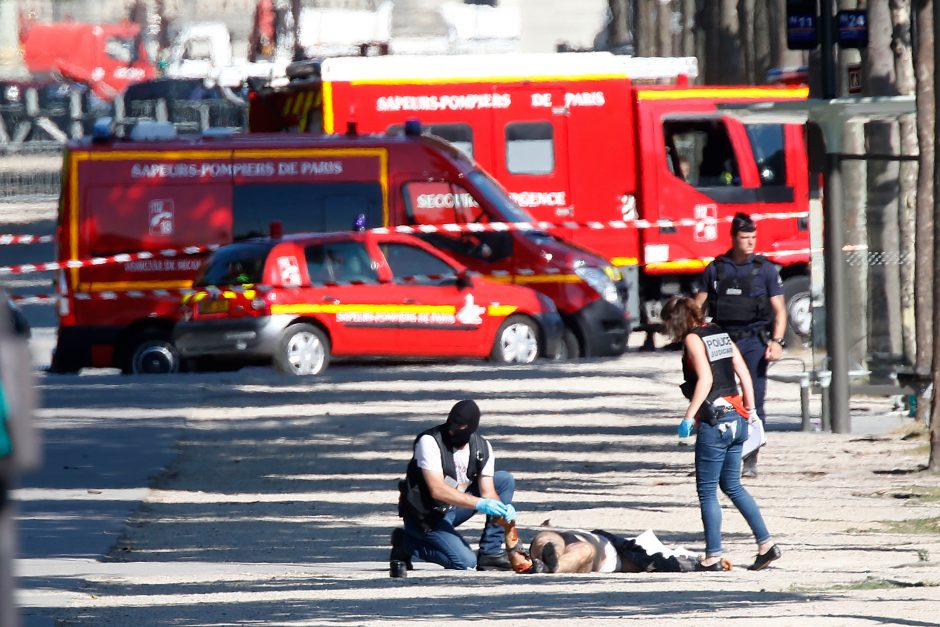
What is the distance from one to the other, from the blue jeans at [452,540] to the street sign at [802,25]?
5.71 metres

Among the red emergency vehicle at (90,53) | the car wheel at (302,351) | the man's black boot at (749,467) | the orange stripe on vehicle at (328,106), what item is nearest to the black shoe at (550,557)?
the man's black boot at (749,467)

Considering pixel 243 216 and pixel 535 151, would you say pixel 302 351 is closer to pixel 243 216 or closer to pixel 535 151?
pixel 243 216

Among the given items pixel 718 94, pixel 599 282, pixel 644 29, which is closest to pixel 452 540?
pixel 599 282

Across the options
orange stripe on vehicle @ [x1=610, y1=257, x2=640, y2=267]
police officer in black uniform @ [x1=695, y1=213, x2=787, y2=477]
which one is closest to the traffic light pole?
police officer in black uniform @ [x1=695, y1=213, x2=787, y2=477]

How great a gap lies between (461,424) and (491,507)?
0.40 m

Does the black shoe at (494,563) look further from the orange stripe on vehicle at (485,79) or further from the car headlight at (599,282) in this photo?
the orange stripe on vehicle at (485,79)

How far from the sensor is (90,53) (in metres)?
66.8

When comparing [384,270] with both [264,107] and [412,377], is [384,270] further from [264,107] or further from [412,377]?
[264,107]

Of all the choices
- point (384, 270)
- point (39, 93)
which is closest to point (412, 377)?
point (384, 270)

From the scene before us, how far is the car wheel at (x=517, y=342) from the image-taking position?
18656 mm

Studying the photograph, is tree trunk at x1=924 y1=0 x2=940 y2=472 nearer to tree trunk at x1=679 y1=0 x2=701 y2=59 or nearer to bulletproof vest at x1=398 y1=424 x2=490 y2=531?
bulletproof vest at x1=398 y1=424 x2=490 y2=531

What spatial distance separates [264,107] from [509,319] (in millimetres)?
5874

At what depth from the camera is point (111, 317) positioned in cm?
1842

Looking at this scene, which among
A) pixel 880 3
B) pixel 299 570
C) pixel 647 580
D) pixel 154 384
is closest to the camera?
pixel 647 580
